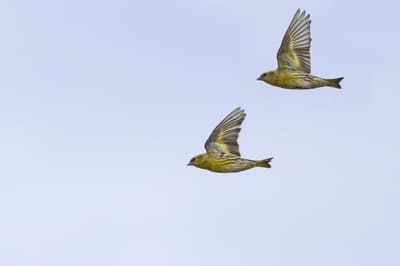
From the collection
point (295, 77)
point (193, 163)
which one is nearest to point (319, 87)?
point (295, 77)

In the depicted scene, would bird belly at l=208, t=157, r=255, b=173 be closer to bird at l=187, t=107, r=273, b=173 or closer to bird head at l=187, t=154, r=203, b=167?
bird at l=187, t=107, r=273, b=173

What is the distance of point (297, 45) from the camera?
27.7 metres

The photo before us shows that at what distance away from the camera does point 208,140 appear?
25.1m

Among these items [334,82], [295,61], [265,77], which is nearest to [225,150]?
[265,77]

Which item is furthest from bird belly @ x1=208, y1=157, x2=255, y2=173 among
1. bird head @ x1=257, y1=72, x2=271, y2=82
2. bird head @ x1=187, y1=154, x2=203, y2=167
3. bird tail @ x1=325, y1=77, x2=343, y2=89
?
bird tail @ x1=325, y1=77, x2=343, y2=89

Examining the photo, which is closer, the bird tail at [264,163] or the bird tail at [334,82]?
the bird tail at [264,163]

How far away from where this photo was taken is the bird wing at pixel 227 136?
2484cm

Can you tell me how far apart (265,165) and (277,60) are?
4839 mm

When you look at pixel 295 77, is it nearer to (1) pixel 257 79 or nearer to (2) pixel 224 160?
(1) pixel 257 79

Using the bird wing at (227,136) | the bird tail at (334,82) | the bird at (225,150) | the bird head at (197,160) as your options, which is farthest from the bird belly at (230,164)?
the bird tail at (334,82)

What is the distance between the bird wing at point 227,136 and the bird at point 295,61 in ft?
8.06

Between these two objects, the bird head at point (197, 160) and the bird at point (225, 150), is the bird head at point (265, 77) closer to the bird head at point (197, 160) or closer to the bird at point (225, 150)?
the bird at point (225, 150)

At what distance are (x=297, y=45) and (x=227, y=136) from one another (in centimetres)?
Answer: 457

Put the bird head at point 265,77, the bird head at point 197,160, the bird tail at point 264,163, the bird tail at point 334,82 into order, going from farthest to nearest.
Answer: the bird head at point 265,77 → the bird tail at point 334,82 → the bird head at point 197,160 → the bird tail at point 264,163
